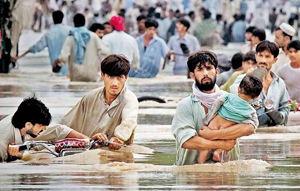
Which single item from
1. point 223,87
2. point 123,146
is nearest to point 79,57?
point 223,87

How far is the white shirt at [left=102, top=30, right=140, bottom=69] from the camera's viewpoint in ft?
84.3

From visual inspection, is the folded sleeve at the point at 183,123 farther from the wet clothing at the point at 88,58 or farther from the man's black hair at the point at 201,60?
the wet clothing at the point at 88,58

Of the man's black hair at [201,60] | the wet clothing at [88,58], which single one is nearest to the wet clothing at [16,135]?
the man's black hair at [201,60]

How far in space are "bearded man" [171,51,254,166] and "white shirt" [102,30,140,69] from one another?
1560 centimetres

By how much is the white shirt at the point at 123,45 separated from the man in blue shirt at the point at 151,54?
128cm

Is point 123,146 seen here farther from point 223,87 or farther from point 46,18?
point 46,18

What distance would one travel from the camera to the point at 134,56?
26.0 meters

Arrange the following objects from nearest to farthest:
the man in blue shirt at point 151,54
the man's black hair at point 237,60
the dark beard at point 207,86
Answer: the dark beard at point 207,86, the man's black hair at point 237,60, the man in blue shirt at point 151,54

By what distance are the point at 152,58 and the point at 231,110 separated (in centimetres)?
1763

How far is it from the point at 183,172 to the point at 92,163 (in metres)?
1.05

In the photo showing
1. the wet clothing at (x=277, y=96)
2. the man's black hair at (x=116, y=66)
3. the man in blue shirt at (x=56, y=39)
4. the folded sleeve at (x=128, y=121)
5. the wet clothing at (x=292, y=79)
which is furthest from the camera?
the man in blue shirt at (x=56, y=39)

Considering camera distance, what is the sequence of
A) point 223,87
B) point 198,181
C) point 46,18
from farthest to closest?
point 46,18
point 223,87
point 198,181

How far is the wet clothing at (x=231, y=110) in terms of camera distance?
32.3 ft

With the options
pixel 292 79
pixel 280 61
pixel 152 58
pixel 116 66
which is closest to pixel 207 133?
pixel 116 66
